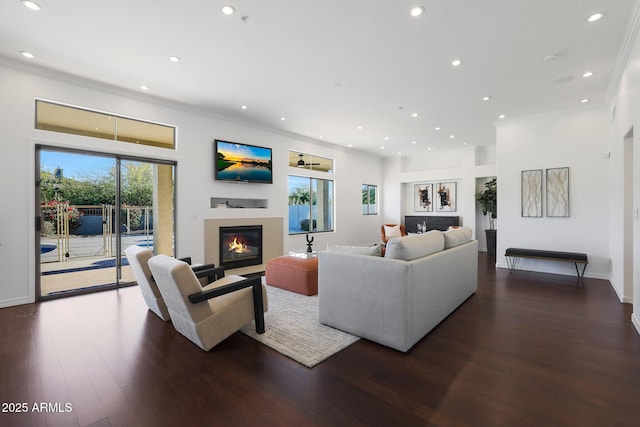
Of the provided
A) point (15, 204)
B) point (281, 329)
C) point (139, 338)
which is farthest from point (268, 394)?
point (15, 204)

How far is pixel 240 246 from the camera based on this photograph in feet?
20.2

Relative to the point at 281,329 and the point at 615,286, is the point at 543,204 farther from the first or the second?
the point at 281,329

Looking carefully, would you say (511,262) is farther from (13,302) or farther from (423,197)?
(13,302)

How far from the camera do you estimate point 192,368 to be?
2330mm

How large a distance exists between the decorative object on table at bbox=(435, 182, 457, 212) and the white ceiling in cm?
386

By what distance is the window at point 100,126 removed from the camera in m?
4.04

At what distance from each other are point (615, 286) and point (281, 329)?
522 centimetres

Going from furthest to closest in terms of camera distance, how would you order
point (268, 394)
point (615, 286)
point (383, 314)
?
point (615, 286) < point (383, 314) < point (268, 394)

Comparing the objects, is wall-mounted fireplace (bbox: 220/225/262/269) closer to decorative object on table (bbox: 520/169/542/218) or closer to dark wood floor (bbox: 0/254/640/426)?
dark wood floor (bbox: 0/254/640/426)

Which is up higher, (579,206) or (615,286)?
(579,206)

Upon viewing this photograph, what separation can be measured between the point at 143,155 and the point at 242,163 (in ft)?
5.97

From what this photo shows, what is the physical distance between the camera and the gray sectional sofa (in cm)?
251

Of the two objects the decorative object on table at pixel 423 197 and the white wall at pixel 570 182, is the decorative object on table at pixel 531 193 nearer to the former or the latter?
the white wall at pixel 570 182

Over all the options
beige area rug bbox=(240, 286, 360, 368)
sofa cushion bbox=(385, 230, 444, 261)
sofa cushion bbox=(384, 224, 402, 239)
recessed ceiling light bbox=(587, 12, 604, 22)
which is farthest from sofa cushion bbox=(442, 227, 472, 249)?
sofa cushion bbox=(384, 224, 402, 239)
